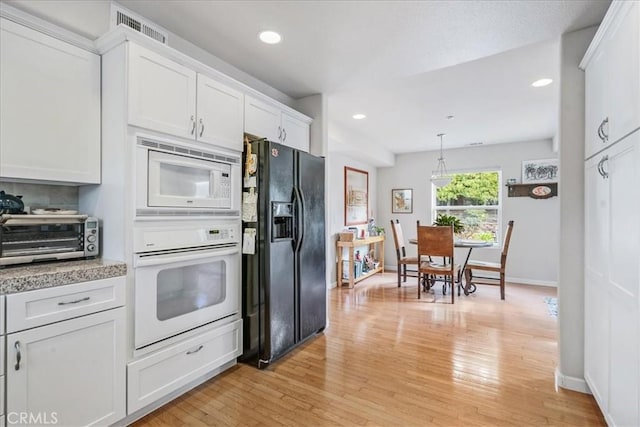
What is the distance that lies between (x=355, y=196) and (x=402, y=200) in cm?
128

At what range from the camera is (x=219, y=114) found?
2250 mm

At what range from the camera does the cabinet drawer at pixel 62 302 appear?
52.3 inches

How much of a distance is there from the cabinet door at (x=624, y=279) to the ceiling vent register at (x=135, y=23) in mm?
2704

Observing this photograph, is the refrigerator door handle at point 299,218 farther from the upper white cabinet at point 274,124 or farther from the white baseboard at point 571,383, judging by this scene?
the white baseboard at point 571,383

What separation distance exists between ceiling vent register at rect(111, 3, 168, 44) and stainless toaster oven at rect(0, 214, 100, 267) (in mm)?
1196

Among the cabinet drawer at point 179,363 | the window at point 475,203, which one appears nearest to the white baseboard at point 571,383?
the cabinet drawer at point 179,363

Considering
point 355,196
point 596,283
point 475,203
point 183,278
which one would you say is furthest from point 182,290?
point 475,203

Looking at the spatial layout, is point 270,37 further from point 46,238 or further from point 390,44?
point 46,238

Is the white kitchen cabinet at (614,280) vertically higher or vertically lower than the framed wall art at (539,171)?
lower

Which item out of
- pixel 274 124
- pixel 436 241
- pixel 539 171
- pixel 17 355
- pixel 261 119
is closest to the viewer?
pixel 17 355

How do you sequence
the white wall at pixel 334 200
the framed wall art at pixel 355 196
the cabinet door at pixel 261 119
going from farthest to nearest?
the framed wall art at pixel 355 196, the white wall at pixel 334 200, the cabinet door at pixel 261 119

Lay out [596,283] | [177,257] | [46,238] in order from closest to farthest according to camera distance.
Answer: [46,238] < [596,283] < [177,257]

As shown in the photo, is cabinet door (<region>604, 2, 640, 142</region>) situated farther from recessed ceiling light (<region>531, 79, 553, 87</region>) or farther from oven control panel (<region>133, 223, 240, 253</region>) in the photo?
oven control panel (<region>133, 223, 240, 253</region>)

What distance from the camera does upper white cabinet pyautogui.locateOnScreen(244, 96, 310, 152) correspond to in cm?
253
